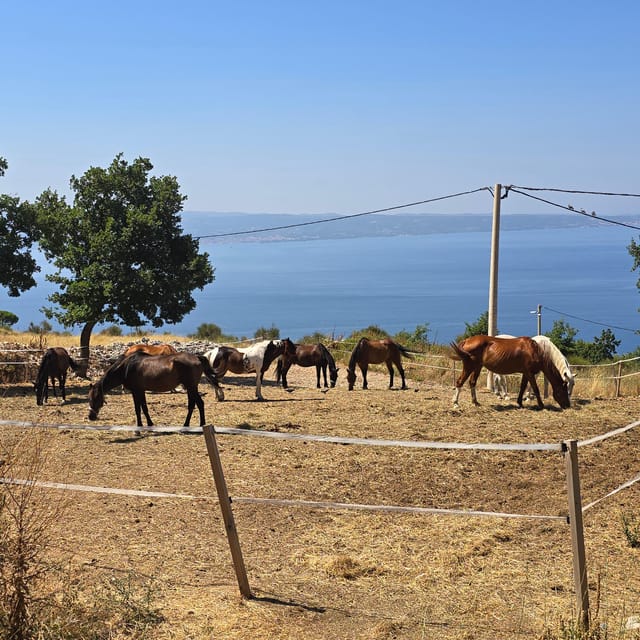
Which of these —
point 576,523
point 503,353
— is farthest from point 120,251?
point 576,523

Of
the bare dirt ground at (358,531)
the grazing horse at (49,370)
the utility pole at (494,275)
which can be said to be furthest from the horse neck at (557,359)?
the grazing horse at (49,370)

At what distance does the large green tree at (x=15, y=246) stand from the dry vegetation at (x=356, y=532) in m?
9.06

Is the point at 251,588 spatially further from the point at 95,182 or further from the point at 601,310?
the point at 601,310

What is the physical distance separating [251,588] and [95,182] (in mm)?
20033

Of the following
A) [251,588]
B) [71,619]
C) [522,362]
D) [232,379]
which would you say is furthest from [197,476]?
[232,379]

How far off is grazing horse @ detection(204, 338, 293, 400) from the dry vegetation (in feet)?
14.3

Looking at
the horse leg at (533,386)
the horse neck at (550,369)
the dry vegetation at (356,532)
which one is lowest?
the dry vegetation at (356,532)

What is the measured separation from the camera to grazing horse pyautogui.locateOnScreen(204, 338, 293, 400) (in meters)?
18.3

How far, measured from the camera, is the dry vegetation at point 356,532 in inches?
230

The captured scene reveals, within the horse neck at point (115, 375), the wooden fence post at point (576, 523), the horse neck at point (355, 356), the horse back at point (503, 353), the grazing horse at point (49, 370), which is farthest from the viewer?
the horse neck at point (355, 356)

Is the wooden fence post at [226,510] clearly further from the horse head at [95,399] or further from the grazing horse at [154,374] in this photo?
the horse head at [95,399]

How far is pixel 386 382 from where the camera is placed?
25281 mm

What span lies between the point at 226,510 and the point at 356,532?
2.34 meters

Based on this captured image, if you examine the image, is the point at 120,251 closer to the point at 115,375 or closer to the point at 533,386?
the point at 115,375
